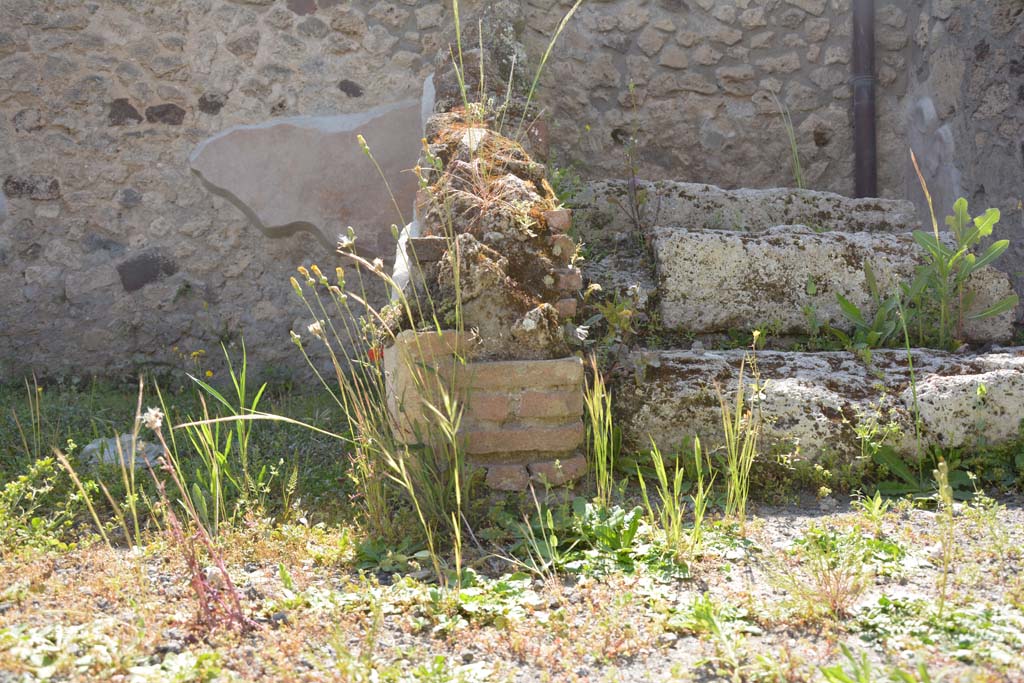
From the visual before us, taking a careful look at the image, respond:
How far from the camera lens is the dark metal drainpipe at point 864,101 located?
190 inches

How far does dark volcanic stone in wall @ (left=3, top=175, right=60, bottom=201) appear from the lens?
15.5 ft

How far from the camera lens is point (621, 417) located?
2760 millimetres

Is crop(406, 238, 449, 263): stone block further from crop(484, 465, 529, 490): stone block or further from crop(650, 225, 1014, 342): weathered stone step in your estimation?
crop(650, 225, 1014, 342): weathered stone step

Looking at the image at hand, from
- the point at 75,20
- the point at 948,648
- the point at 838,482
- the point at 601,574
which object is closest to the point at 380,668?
the point at 601,574

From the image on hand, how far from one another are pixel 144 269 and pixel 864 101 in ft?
13.0

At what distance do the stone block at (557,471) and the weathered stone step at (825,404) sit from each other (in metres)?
0.27

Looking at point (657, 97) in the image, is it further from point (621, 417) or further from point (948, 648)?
point (948, 648)

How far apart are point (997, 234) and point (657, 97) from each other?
1865mm

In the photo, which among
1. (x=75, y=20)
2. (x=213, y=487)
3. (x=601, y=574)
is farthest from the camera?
(x=75, y=20)

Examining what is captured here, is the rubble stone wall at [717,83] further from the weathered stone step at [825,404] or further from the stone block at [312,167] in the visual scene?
the weathered stone step at [825,404]

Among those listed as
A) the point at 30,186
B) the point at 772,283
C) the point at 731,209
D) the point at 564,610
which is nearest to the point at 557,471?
the point at 564,610

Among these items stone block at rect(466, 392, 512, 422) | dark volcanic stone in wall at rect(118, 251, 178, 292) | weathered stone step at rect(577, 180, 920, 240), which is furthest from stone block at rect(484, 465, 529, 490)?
dark volcanic stone in wall at rect(118, 251, 178, 292)

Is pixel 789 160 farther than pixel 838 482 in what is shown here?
Yes

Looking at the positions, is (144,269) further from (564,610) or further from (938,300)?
(938,300)
